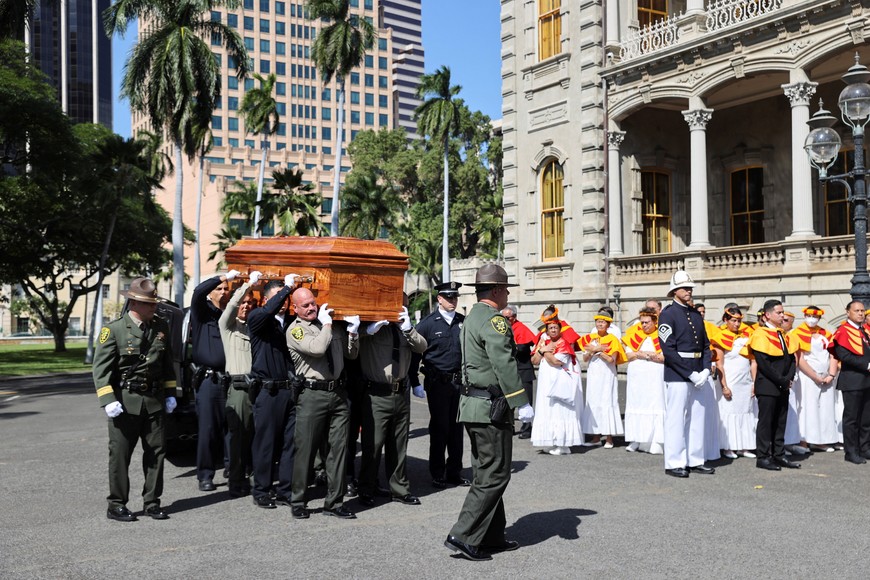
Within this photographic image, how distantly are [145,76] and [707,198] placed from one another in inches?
912

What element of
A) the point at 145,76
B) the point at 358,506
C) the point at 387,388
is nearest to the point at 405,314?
the point at 387,388

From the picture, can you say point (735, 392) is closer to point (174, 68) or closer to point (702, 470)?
point (702, 470)

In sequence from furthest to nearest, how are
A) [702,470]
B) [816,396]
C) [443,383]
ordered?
[816,396], [702,470], [443,383]

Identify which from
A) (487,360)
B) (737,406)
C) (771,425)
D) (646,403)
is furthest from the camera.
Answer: (646,403)

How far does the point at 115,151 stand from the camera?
43.6m

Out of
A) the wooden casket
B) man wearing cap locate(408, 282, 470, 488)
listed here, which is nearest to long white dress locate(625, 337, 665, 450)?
man wearing cap locate(408, 282, 470, 488)

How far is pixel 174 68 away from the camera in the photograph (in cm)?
A: 3406

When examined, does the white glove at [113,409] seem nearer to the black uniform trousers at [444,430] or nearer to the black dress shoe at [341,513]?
the black dress shoe at [341,513]

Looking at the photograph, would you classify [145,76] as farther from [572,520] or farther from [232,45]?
[572,520]

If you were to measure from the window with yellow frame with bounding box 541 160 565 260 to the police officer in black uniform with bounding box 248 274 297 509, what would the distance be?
19.8 metres

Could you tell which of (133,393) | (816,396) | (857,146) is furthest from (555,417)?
(857,146)

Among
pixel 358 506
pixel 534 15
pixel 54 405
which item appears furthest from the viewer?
pixel 534 15

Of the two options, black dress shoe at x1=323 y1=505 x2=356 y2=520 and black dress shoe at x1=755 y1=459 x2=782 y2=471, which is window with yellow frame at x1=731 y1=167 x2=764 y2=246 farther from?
black dress shoe at x1=323 y1=505 x2=356 y2=520

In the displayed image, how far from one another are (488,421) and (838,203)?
19590 mm
